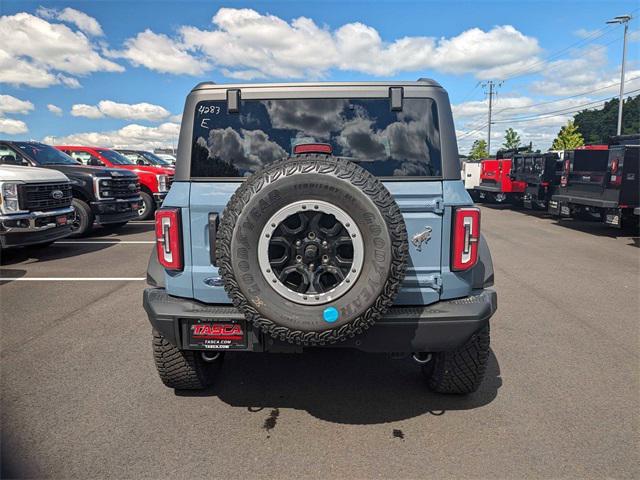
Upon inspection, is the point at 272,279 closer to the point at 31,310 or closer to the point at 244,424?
the point at 244,424

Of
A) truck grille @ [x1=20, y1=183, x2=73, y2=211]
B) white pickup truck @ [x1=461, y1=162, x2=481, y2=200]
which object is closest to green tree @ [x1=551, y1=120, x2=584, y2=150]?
white pickup truck @ [x1=461, y1=162, x2=481, y2=200]

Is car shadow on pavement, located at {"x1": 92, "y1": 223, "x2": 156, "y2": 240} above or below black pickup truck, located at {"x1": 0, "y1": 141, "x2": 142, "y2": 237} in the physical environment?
below

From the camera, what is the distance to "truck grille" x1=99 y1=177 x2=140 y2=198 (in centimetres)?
1062

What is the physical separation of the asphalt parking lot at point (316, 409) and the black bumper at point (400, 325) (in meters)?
0.57

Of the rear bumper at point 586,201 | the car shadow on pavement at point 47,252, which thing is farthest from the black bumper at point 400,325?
the rear bumper at point 586,201

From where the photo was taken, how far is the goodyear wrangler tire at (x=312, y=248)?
2527mm

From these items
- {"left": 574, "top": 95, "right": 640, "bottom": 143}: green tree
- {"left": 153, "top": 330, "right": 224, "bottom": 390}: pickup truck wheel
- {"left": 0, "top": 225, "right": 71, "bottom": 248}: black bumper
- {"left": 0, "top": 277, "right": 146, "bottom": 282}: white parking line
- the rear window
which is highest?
{"left": 574, "top": 95, "right": 640, "bottom": 143}: green tree

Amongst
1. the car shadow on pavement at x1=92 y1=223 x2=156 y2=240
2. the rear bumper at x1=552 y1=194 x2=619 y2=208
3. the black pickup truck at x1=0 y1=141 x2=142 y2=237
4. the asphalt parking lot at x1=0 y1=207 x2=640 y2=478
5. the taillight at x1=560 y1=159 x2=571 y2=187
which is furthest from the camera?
the taillight at x1=560 y1=159 x2=571 y2=187

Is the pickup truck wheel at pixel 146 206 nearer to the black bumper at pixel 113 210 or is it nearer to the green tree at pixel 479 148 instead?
the black bumper at pixel 113 210

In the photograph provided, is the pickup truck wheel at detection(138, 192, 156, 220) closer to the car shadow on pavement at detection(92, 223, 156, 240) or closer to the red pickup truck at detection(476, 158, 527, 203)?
the car shadow on pavement at detection(92, 223, 156, 240)

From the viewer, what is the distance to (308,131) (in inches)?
124

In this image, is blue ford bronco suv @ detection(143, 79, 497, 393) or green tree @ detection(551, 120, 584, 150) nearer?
blue ford bronco suv @ detection(143, 79, 497, 393)

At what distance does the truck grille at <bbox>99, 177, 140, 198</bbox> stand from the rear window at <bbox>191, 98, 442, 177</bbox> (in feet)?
27.7

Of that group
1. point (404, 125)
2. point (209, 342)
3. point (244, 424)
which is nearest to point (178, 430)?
point (244, 424)
